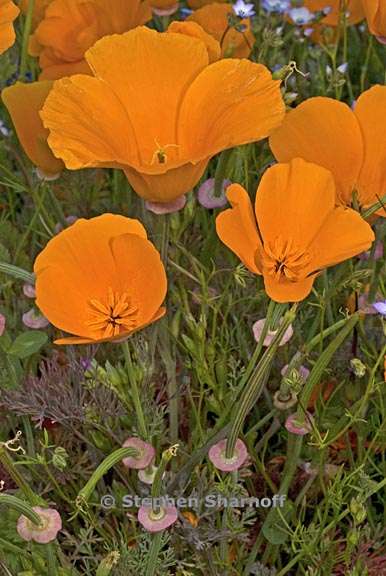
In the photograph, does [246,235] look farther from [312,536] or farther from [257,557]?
[257,557]

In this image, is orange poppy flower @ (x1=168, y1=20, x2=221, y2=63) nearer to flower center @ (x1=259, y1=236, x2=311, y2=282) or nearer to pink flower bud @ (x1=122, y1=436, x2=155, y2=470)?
flower center @ (x1=259, y1=236, x2=311, y2=282)

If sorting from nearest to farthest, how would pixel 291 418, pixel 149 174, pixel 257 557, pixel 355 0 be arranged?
pixel 149 174 < pixel 291 418 < pixel 257 557 < pixel 355 0

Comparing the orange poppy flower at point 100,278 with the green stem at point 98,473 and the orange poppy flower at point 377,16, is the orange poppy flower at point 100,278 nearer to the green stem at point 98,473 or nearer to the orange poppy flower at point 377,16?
the green stem at point 98,473

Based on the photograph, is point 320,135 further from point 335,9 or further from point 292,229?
point 335,9

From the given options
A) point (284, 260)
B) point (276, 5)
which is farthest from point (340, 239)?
point (276, 5)

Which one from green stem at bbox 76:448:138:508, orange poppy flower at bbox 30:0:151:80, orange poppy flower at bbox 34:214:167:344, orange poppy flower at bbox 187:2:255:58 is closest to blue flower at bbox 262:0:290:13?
orange poppy flower at bbox 187:2:255:58

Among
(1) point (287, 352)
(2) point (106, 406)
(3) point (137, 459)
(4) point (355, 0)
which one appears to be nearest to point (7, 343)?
(2) point (106, 406)
